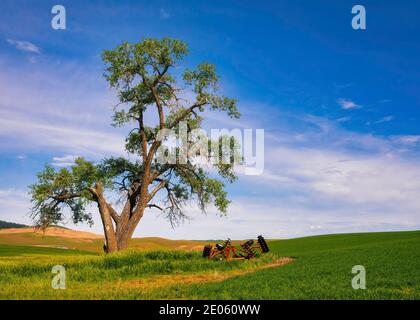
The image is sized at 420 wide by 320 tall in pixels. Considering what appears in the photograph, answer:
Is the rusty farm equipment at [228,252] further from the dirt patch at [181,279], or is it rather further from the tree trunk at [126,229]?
the tree trunk at [126,229]

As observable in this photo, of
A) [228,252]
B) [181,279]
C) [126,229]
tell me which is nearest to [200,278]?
[181,279]

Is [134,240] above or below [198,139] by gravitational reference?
below

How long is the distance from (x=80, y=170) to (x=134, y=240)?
31.3 metres

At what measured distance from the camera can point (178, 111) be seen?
37062 millimetres

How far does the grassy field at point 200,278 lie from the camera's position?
15.6 meters

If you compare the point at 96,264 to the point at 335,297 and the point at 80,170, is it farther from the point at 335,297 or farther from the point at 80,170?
the point at 335,297

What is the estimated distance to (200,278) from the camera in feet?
75.3

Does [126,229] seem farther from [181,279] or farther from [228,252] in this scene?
[181,279]

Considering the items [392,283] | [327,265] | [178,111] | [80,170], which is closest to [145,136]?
[178,111]

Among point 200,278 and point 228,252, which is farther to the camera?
point 228,252

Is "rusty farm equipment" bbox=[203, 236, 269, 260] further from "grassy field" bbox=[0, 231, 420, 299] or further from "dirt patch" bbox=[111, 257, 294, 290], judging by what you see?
"dirt patch" bbox=[111, 257, 294, 290]

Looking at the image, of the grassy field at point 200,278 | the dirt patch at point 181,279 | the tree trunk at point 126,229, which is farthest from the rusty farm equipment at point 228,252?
the tree trunk at point 126,229

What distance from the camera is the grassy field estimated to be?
1557cm
